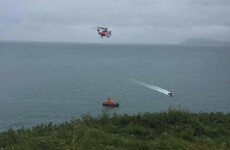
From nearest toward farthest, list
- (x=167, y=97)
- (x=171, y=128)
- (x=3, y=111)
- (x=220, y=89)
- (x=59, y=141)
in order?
(x=59, y=141) < (x=171, y=128) < (x=3, y=111) < (x=167, y=97) < (x=220, y=89)

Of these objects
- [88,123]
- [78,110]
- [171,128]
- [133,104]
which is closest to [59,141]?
[88,123]

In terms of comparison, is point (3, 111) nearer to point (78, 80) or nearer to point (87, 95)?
point (87, 95)

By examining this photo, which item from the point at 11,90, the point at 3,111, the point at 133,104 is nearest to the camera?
the point at 3,111

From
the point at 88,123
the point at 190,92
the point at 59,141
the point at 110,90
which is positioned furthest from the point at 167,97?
the point at 59,141

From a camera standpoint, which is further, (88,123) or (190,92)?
(190,92)

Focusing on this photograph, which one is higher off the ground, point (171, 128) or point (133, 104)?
point (171, 128)

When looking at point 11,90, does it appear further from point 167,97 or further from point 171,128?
point 171,128
